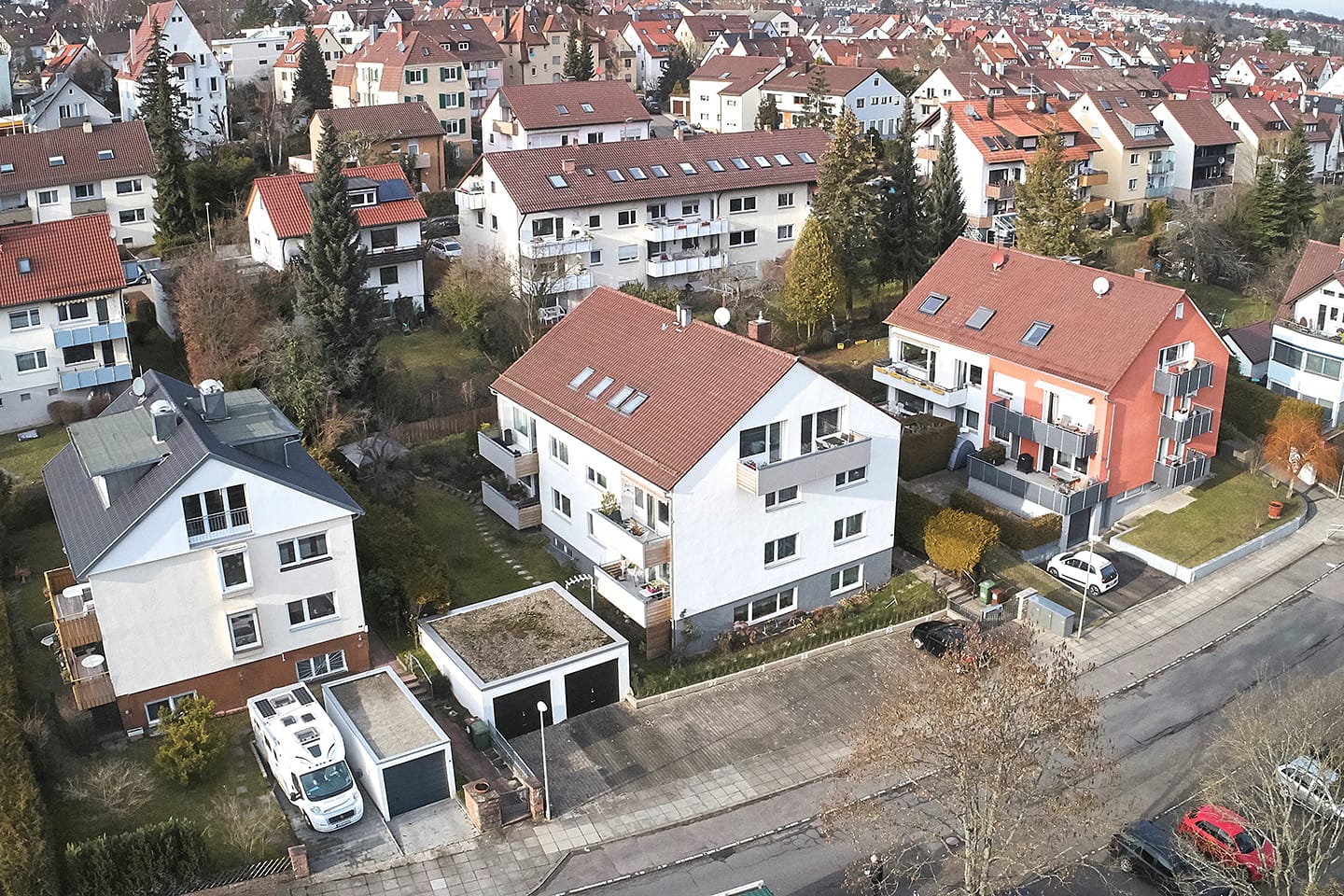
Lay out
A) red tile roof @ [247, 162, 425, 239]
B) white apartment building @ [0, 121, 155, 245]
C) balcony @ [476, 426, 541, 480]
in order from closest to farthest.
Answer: balcony @ [476, 426, 541, 480]
red tile roof @ [247, 162, 425, 239]
white apartment building @ [0, 121, 155, 245]

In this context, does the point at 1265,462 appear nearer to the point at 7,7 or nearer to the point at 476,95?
the point at 476,95

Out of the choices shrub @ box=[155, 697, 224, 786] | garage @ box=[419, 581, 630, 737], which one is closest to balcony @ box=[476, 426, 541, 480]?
garage @ box=[419, 581, 630, 737]

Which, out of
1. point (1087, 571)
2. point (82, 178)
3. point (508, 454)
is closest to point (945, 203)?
point (1087, 571)

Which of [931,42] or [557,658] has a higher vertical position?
[931,42]

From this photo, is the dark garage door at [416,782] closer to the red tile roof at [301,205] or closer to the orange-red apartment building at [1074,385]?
the orange-red apartment building at [1074,385]

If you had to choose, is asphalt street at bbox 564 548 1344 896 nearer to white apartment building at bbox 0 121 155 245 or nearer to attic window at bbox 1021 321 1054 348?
attic window at bbox 1021 321 1054 348

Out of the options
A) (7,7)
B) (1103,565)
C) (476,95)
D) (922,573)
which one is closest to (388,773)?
(922,573)

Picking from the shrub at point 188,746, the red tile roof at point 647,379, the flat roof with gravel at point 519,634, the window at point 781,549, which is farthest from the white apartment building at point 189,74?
the window at point 781,549
